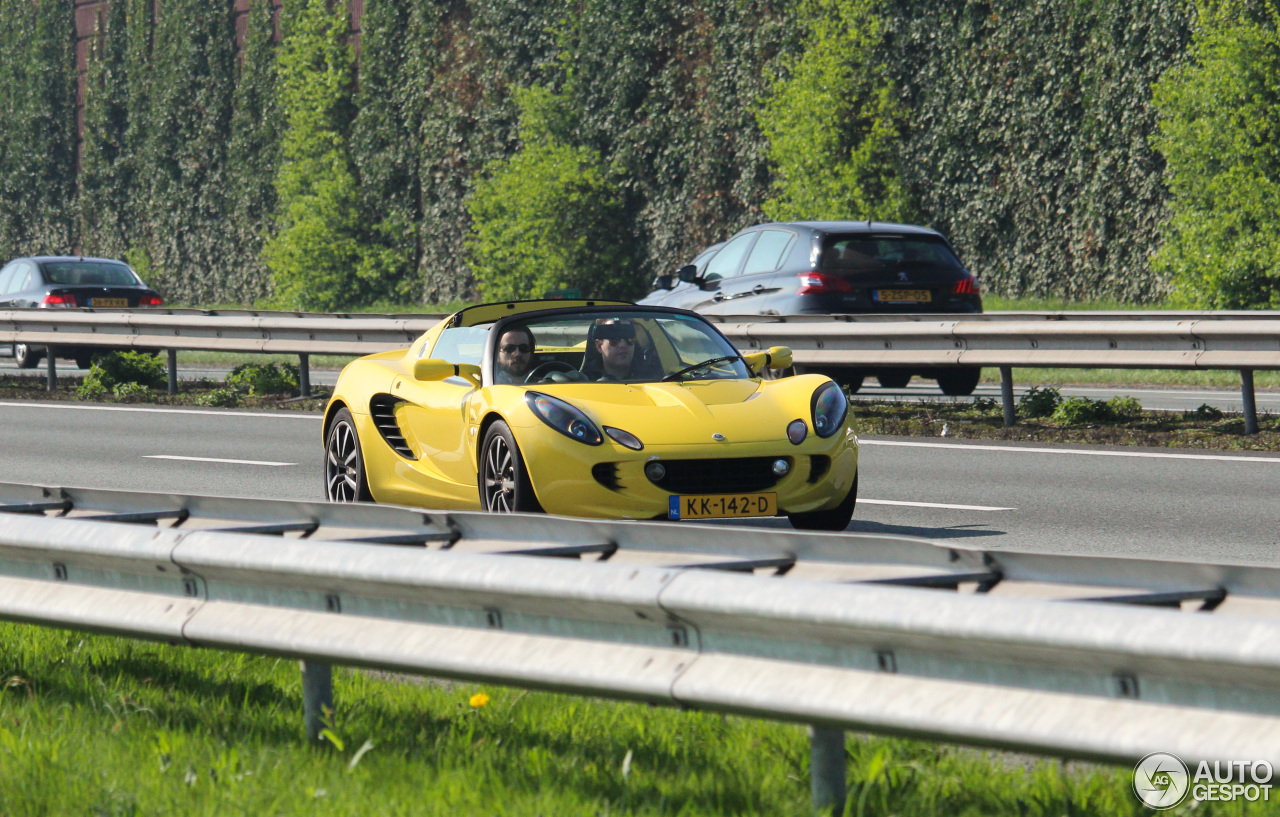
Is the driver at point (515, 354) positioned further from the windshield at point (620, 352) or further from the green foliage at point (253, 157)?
the green foliage at point (253, 157)

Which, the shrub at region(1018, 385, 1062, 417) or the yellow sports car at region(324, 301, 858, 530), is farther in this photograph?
the shrub at region(1018, 385, 1062, 417)

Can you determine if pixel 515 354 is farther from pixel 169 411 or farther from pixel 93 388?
pixel 93 388

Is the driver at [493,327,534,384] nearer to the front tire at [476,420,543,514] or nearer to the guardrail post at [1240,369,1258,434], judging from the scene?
the front tire at [476,420,543,514]

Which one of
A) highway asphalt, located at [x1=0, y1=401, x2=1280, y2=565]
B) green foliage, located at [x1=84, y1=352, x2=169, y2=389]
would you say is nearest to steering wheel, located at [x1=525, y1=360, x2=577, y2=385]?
highway asphalt, located at [x1=0, y1=401, x2=1280, y2=565]

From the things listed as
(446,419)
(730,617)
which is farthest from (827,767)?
(446,419)

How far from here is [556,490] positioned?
7551 millimetres

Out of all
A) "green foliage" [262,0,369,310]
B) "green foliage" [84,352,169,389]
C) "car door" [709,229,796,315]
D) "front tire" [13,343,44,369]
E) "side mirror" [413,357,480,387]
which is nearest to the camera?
"side mirror" [413,357,480,387]

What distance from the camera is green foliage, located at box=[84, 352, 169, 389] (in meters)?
20.5

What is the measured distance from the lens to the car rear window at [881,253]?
15.8 meters

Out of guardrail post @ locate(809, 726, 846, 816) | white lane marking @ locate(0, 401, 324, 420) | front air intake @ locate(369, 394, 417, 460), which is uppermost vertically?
front air intake @ locate(369, 394, 417, 460)

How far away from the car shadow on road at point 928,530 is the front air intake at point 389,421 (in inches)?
99.1

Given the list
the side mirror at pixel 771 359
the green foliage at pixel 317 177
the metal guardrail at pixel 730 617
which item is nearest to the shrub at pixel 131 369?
the side mirror at pixel 771 359

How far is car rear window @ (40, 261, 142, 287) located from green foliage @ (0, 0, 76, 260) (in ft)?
115

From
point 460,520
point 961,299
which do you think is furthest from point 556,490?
point 961,299
